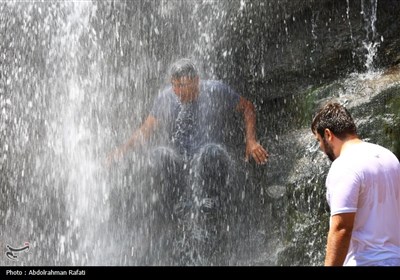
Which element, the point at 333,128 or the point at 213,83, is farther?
the point at 213,83

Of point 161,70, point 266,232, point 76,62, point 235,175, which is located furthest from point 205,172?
point 76,62

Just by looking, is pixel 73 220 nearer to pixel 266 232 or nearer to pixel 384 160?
pixel 266 232

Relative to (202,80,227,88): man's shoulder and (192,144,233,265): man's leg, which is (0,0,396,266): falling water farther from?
(202,80,227,88): man's shoulder

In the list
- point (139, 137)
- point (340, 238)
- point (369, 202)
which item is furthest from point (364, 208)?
point (139, 137)

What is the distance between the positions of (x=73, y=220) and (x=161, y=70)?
78.5 inches

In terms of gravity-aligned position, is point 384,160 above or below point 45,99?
below

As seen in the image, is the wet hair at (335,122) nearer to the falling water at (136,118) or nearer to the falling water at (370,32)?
the falling water at (136,118)

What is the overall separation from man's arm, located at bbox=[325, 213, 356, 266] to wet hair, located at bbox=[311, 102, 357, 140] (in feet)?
1.61

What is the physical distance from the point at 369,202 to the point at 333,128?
462 mm

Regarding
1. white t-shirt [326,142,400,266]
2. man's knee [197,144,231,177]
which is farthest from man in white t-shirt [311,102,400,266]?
man's knee [197,144,231,177]

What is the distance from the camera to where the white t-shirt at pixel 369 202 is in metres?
3.40

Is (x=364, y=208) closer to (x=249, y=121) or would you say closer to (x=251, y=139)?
(x=251, y=139)

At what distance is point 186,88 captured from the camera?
22.7 ft

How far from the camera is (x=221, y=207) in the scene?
713 cm
